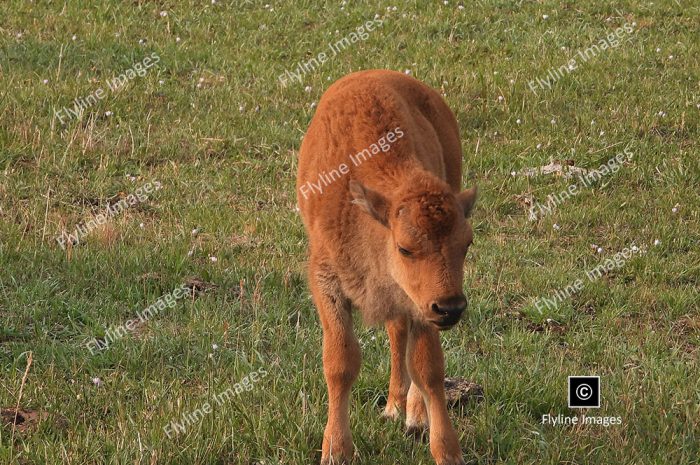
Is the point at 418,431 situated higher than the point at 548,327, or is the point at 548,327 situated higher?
the point at 418,431

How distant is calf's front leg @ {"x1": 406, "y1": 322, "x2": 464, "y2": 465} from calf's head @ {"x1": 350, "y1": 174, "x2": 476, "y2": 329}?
21.3 inches

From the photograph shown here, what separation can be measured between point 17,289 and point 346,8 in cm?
751

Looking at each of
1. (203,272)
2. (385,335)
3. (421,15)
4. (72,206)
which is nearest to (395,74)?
(385,335)

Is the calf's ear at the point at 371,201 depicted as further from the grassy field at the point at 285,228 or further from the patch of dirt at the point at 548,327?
the patch of dirt at the point at 548,327

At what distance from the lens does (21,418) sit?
595 centimetres

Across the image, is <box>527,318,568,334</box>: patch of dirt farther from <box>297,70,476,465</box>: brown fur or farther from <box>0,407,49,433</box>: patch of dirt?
<box>0,407,49,433</box>: patch of dirt

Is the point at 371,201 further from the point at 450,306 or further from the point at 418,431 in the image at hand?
the point at 418,431

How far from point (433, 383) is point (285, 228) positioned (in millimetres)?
3570

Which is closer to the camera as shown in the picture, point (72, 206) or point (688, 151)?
point (72, 206)

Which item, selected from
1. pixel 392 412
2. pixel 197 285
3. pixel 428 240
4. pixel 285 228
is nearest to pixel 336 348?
pixel 392 412

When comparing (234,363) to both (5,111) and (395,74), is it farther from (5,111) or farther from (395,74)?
(5,111)

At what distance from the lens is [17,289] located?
7.65m

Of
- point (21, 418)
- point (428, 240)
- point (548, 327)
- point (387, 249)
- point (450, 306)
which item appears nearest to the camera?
point (450, 306)

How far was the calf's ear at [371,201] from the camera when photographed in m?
5.34
